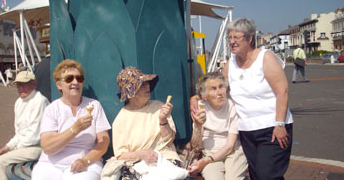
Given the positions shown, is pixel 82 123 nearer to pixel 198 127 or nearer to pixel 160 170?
pixel 160 170

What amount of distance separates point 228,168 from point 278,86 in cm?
82

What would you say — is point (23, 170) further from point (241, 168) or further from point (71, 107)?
point (241, 168)

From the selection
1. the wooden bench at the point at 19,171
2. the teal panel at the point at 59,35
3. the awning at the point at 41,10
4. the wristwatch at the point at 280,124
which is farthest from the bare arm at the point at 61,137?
the awning at the point at 41,10

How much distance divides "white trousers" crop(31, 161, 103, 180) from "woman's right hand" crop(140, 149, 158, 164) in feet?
1.34

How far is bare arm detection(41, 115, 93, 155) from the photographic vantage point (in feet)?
8.89

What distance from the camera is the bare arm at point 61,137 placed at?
107 inches

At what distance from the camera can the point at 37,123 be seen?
3.38 meters

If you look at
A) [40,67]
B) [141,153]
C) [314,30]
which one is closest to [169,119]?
[141,153]

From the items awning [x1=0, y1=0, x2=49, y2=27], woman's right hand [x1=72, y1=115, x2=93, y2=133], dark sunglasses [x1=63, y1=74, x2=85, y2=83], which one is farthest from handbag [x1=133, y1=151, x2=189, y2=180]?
awning [x1=0, y1=0, x2=49, y2=27]

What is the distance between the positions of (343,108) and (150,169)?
7775 mm

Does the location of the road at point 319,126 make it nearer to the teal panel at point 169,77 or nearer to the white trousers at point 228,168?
the white trousers at point 228,168

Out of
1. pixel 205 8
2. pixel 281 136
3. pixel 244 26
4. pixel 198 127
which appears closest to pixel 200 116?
pixel 198 127

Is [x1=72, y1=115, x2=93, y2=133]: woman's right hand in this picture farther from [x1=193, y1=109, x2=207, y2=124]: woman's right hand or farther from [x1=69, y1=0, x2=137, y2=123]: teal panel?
[x1=193, y1=109, x2=207, y2=124]: woman's right hand

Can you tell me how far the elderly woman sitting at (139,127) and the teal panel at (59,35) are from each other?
901 mm
